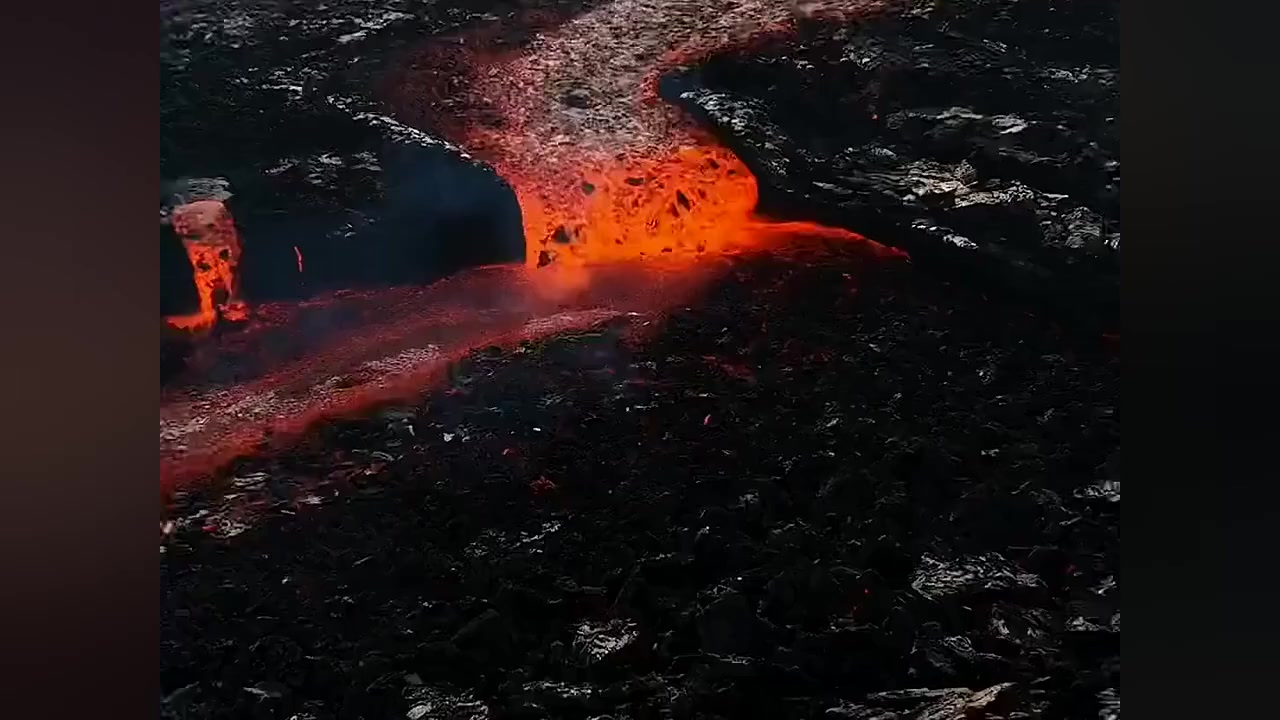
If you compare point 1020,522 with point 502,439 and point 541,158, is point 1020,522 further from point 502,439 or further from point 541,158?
point 541,158

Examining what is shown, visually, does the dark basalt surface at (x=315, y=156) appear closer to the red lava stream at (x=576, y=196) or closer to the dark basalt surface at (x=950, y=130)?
the red lava stream at (x=576, y=196)

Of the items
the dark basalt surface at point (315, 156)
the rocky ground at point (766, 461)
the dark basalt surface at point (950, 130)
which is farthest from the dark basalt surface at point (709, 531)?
the dark basalt surface at point (315, 156)

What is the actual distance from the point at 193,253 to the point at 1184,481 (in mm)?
2090

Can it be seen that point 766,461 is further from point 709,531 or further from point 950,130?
point 950,130

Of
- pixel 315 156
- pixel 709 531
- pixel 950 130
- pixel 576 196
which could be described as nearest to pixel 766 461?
pixel 709 531

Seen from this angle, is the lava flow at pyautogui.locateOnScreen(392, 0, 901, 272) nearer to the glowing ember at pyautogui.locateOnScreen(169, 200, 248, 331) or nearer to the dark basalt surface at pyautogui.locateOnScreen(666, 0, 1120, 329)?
the dark basalt surface at pyautogui.locateOnScreen(666, 0, 1120, 329)

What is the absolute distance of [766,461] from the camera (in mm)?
1835

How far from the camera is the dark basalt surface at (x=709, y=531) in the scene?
5.86 feet

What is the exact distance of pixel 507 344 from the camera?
6.07 ft

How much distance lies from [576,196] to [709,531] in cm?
74

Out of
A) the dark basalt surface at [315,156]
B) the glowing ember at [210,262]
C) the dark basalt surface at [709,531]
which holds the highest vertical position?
the dark basalt surface at [315,156]

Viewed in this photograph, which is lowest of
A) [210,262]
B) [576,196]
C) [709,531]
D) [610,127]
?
[709,531]

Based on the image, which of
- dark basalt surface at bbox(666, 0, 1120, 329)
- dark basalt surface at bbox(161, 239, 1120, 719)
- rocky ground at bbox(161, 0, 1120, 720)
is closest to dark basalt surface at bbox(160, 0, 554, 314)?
rocky ground at bbox(161, 0, 1120, 720)

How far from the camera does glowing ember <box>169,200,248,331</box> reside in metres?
1.83
